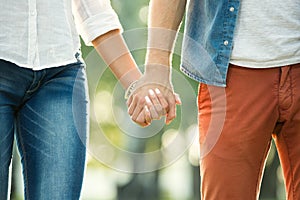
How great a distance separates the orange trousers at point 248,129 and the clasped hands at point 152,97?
0.18 metres

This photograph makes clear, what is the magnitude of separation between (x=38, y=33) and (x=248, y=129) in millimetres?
725

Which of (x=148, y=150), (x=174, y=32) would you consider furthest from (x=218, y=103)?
(x=148, y=150)

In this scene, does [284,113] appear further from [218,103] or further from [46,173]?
[46,173]

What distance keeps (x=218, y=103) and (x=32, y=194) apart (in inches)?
26.1

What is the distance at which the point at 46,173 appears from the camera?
3115mm

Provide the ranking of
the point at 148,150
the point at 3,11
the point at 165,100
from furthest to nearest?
the point at 148,150
the point at 165,100
the point at 3,11

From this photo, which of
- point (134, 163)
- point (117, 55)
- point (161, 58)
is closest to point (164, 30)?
point (161, 58)

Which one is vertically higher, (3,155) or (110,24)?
(110,24)

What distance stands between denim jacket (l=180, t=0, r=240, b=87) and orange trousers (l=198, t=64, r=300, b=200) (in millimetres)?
49

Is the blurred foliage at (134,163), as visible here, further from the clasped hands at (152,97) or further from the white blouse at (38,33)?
the white blouse at (38,33)

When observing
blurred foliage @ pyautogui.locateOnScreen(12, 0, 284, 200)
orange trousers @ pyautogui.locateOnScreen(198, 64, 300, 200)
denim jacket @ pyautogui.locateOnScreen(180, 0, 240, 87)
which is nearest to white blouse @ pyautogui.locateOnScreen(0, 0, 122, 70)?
denim jacket @ pyautogui.locateOnScreen(180, 0, 240, 87)

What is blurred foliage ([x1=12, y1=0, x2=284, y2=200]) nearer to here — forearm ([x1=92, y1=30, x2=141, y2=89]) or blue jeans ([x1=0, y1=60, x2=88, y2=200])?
forearm ([x1=92, y1=30, x2=141, y2=89])

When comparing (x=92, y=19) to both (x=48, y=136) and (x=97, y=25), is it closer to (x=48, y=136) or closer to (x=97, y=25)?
(x=97, y=25)

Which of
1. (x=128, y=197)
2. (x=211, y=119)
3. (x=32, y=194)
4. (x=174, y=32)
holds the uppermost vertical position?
(x=174, y=32)
